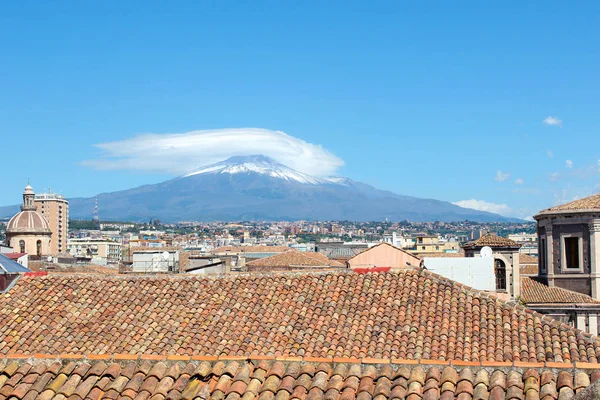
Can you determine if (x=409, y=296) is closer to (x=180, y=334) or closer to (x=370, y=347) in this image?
(x=370, y=347)

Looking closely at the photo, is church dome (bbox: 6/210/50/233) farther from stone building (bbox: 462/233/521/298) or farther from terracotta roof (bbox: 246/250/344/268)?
stone building (bbox: 462/233/521/298)

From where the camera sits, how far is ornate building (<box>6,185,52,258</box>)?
64.9 meters

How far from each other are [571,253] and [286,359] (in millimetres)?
24976

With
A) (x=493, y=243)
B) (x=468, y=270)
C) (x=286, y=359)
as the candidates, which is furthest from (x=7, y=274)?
(x=493, y=243)

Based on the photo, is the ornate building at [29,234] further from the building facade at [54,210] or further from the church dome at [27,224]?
the building facade at [54,210]

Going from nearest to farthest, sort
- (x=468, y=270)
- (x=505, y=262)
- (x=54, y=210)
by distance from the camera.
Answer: (x=468, y=270)
(x=505, y=262)
(x=54, y=210)

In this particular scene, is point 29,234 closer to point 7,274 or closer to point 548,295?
point 548,295

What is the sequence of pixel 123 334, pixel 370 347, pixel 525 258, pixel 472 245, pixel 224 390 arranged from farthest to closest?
pixel 525 258
pixel 472 245
pixel 123 334
pixel 370 347
pixel 224 390

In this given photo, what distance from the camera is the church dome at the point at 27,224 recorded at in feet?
213

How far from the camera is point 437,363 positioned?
11477 mm

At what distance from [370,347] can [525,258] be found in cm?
4355

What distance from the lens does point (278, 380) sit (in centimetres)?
1145

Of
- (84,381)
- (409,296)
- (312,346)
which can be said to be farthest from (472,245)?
(84,381)

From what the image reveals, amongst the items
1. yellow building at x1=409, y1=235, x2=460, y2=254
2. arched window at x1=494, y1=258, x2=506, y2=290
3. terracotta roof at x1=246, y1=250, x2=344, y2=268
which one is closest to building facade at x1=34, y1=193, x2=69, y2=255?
yellow building at x1=409, y1=235, x2=460, y2=254
